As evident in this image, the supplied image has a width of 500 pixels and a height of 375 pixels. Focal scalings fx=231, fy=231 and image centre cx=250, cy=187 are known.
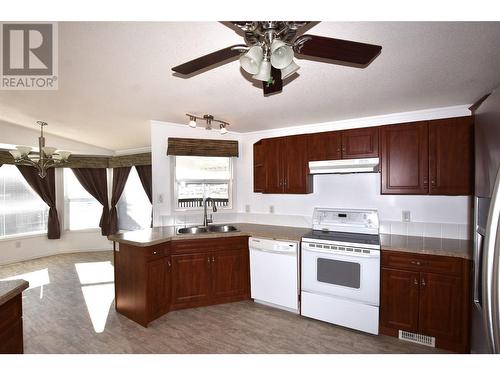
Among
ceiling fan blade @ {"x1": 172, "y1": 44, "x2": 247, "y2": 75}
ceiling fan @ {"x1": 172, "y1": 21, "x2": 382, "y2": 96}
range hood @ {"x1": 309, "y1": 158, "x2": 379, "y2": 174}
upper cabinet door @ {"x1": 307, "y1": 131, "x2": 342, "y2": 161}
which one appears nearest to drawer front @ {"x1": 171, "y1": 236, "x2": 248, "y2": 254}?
range hood @ {"x1": 309, "y1": 158, "x2": 379, "y2": 174}

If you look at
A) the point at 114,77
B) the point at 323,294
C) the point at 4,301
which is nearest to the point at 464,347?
the point at 323,294

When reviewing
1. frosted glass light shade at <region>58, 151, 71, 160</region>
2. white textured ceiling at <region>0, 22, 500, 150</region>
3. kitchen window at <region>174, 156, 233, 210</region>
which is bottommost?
kitchen window at <region>174, 156, 233, 210</region>

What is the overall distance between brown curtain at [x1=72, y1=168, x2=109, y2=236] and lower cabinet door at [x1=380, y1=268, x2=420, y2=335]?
556cm

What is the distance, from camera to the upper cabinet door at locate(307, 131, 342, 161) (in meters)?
2.80

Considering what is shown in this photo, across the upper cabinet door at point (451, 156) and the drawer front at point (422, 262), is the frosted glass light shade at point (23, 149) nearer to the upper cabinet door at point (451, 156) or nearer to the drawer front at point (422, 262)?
the drawer front at point (422, 262)

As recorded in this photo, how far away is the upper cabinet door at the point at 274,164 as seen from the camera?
3.18 metres

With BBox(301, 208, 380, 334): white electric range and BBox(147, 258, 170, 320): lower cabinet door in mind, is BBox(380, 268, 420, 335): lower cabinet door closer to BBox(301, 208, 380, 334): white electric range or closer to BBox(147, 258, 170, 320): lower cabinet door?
BBox(301, 208, 380, 334): white electric range

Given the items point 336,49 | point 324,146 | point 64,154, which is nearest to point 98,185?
point 64,154

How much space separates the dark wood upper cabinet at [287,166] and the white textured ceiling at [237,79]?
302 mm

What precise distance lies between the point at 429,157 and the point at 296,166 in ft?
4.63

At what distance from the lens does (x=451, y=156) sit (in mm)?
2285

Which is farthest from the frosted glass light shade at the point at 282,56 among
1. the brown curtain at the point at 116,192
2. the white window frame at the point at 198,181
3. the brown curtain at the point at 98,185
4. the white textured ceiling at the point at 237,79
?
the brown curtain at the point at 98,185

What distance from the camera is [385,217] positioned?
2812 mm

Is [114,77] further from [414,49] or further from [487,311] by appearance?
[487,311]
